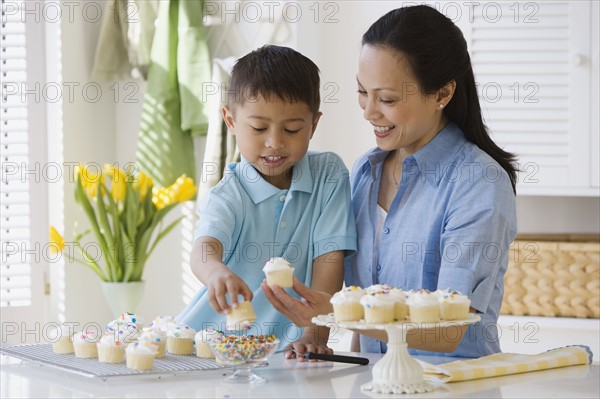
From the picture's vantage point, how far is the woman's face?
179 centimetres

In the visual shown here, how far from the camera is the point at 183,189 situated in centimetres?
334

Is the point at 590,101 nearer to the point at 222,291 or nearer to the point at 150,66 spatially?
the point at 150,66

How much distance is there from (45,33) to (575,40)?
1.88m

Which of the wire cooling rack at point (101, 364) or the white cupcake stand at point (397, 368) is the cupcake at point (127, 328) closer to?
the wire cooling rack at point (101, 364)

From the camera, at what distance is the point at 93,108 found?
3.62 meters

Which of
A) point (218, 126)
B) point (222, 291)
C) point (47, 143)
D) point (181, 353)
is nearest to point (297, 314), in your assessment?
point (222, 291)

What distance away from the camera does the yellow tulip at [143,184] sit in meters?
3.34

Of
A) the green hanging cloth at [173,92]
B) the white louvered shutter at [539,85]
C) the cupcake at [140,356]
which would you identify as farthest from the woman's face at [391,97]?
the green hanging cloth at [173,92]

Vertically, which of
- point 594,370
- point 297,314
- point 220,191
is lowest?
point 594,370

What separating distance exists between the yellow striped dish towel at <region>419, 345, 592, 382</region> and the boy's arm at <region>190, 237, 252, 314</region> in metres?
0.34

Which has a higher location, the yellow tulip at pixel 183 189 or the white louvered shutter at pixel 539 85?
the white louvered shutter at pixel 539 85

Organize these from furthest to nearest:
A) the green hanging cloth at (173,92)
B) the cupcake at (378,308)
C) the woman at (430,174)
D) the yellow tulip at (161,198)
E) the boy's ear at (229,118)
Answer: the green hanging cloth at (173,92)
the yellow tulip at (161,198)
the boy's ear at (229,118)
the woman at (430,174)
the cupcake at (378,308)

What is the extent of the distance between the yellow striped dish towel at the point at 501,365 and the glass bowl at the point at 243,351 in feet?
0.87

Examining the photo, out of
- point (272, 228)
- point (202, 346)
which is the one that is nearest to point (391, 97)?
point (272, 228)
